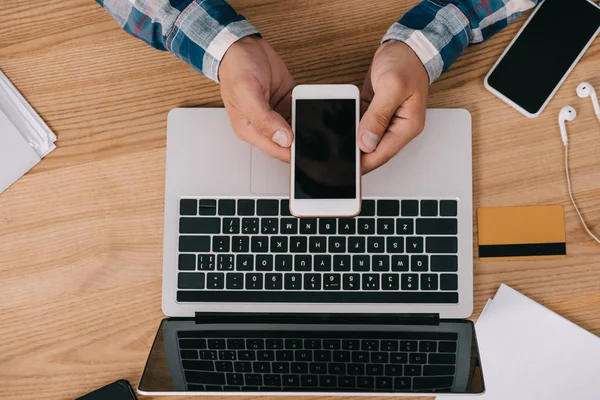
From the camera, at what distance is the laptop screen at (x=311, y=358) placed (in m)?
0.63

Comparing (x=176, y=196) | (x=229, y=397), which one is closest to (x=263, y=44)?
(x=176, y=196)

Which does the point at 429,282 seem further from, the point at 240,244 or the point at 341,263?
the point at 240,244

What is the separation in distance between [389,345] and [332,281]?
4.0 inches

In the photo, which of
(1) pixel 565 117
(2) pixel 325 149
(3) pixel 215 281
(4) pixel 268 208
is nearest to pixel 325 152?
(2) pixel 325 149

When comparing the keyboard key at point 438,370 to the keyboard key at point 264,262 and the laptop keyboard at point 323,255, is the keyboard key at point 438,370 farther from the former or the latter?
the keyboard key at point 264,262

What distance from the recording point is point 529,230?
27.8 inches

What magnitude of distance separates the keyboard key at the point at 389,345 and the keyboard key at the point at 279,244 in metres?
0.16

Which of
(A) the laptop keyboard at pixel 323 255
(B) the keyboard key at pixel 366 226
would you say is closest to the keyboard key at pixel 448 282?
(A) the laptop keyboard at pixel 323 255

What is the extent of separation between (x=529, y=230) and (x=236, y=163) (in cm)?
38

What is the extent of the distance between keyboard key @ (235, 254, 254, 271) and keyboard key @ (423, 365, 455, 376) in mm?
236

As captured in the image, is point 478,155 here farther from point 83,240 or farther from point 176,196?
point 83,240

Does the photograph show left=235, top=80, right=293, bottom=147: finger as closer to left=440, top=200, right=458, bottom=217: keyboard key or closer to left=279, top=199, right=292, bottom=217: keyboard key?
left=279, top=199, right=292, bottom=217: keyboard key

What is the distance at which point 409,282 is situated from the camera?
0.68m

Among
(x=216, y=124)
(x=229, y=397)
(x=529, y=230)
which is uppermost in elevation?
(x=216, y=124)
